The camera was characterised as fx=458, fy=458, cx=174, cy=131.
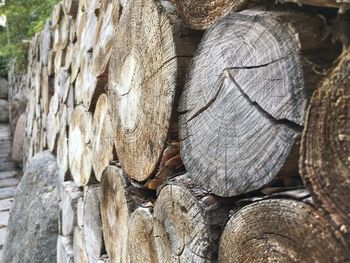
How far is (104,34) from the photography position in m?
1.93

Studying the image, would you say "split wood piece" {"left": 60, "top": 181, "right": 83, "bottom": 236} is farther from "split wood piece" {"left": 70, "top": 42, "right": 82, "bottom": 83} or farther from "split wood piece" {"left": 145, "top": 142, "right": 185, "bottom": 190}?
"split wood piece" {"left": 145, "top": 142, "right": 185, "bottom": 190}

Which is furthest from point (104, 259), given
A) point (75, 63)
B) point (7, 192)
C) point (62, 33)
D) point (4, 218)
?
point (7, 192)

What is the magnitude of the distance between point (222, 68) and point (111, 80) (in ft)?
2.68

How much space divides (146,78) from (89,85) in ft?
3.14

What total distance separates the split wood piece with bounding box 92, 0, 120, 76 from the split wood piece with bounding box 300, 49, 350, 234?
46.1 inches

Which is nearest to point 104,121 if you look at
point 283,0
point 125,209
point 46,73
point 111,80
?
point 111,80

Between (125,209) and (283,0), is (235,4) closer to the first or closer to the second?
(283,0)

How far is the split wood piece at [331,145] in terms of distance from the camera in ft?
2.00

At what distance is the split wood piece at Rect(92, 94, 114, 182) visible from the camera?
5.92 feet

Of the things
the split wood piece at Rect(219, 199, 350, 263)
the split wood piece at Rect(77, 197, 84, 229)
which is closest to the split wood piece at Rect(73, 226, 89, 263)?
the split wood piece at Rect(77, 197, 84, 229)

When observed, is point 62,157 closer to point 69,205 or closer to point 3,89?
point 69,205

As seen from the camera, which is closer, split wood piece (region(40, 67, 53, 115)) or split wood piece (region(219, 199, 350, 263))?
split wood piece (region(219, 199, 350, 263))

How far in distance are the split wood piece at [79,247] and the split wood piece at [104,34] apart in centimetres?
84

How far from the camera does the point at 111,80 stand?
167 centimetres
